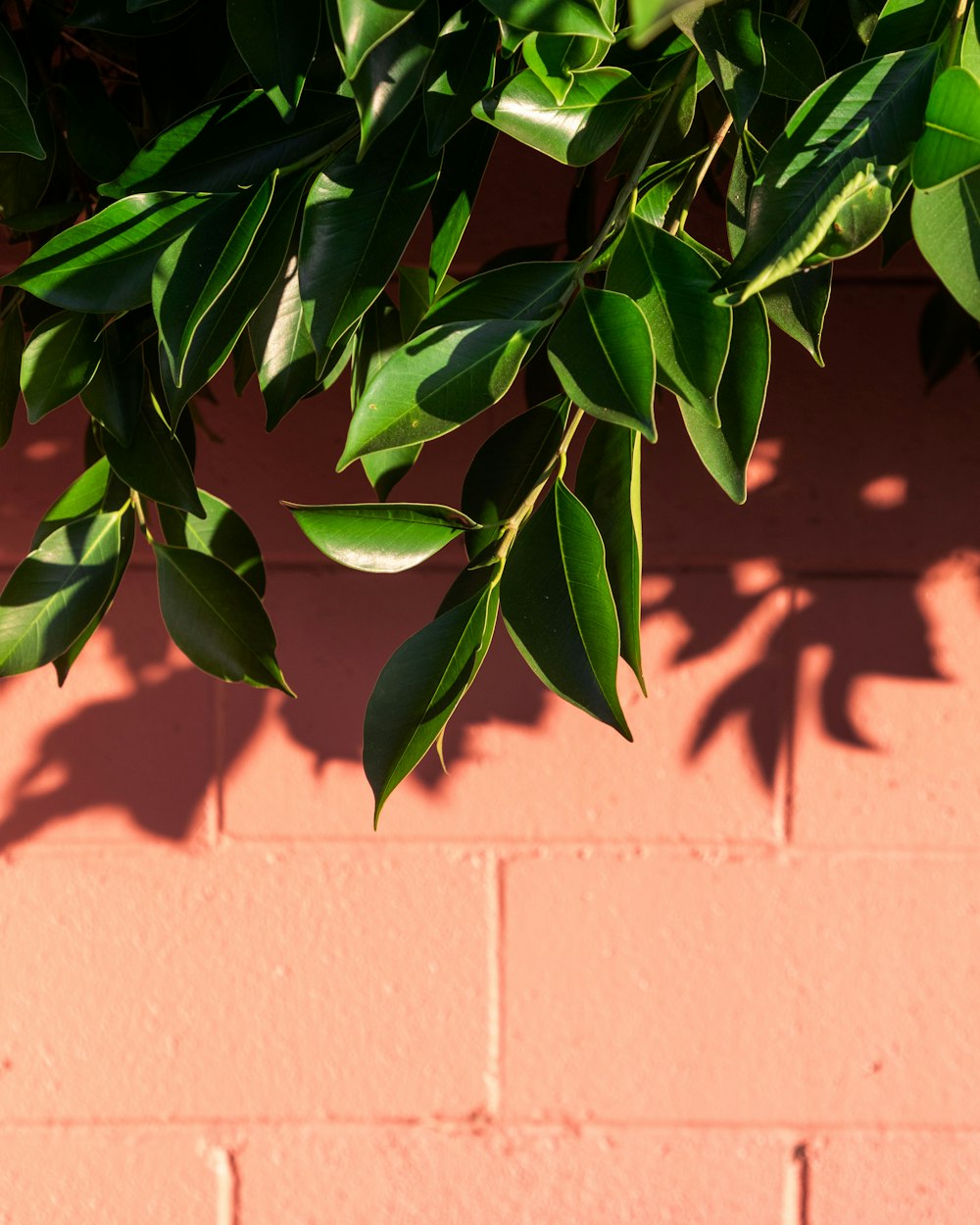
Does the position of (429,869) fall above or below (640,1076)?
above

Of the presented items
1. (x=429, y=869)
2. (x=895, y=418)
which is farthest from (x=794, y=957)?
(x=895, y=418)

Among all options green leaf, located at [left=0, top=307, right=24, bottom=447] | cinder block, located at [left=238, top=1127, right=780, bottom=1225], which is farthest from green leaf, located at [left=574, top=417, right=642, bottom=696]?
cinder block, located at [left=238, top=1127, right=780, bottom=1225]

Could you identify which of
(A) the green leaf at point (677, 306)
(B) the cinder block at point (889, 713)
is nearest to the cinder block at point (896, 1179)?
(B) the cinder block at point (889, 713)

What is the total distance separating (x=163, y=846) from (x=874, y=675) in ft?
2.18

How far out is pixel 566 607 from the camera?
456 mm

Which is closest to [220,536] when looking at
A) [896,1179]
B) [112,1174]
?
[112,1174]

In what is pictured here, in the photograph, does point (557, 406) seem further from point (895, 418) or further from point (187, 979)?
point (187, 979)

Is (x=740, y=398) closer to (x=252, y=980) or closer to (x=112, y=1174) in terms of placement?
(x=252, y=980)

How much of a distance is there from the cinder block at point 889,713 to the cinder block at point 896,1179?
0.94 ft

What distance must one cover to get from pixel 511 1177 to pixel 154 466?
804 mm

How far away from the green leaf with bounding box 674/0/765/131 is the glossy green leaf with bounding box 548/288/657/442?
8cm

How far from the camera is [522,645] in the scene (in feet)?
1.54

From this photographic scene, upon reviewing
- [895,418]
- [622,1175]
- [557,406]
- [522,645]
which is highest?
[895,418]

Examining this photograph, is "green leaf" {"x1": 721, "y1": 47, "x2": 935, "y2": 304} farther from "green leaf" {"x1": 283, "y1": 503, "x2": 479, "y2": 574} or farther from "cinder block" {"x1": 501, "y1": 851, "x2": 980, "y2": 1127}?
"cinder block" {"x1": 501, "y1": 851, "x2": 980, "y2": 1127}
